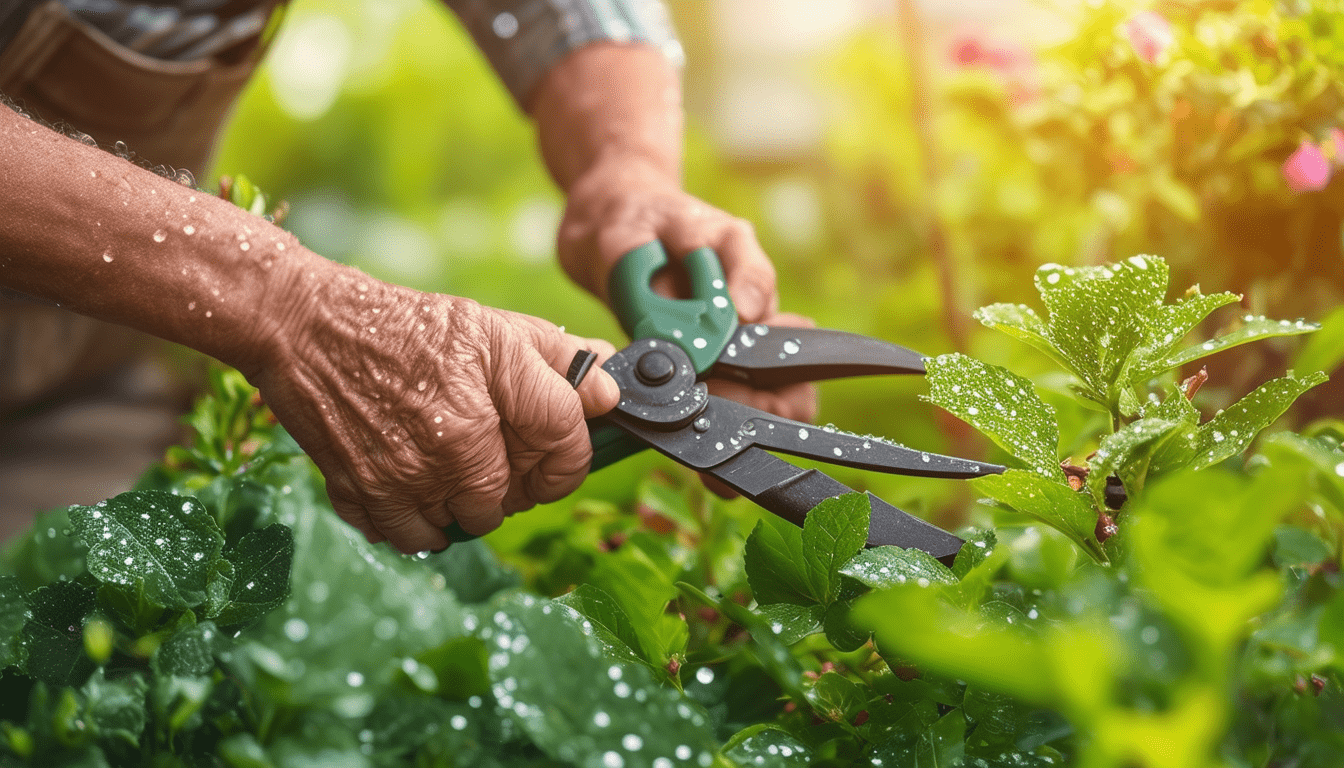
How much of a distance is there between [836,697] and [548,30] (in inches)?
33.3

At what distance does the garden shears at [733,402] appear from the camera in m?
0.56

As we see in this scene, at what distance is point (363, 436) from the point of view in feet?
1.94

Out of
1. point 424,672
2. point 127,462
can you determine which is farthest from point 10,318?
point 424,672

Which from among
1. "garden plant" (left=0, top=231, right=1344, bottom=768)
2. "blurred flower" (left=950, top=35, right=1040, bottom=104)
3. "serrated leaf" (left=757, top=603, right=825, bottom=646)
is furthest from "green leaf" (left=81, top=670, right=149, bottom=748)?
"blurred flower" (left=950, top=35, right=1040, bottom=104)

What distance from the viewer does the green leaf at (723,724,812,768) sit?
0.36 meters

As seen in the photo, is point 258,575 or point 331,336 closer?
point 258,575

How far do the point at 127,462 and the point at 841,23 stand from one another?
153 cm

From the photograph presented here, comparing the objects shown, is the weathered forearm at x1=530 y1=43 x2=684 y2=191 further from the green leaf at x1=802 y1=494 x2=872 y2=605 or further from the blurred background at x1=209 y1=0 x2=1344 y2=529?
the green leaf at x1=802 y1=494 x2=872 y2=605

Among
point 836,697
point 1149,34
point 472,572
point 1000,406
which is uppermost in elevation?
point 1149,34

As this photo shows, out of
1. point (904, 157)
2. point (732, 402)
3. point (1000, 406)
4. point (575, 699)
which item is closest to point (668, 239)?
point (732, 402)

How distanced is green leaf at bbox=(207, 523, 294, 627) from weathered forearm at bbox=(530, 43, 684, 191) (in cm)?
60

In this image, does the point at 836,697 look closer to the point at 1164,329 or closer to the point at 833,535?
the point at 833,535

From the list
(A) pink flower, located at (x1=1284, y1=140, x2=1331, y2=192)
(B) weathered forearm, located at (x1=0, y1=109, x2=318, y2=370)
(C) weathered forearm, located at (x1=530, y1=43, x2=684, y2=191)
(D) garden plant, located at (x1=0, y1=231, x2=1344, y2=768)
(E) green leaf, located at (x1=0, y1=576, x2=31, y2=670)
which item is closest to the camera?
(D) garden plant, located at (x1=0, y1=231, x2=1344, y2=768)

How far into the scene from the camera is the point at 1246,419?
39 centimetres
